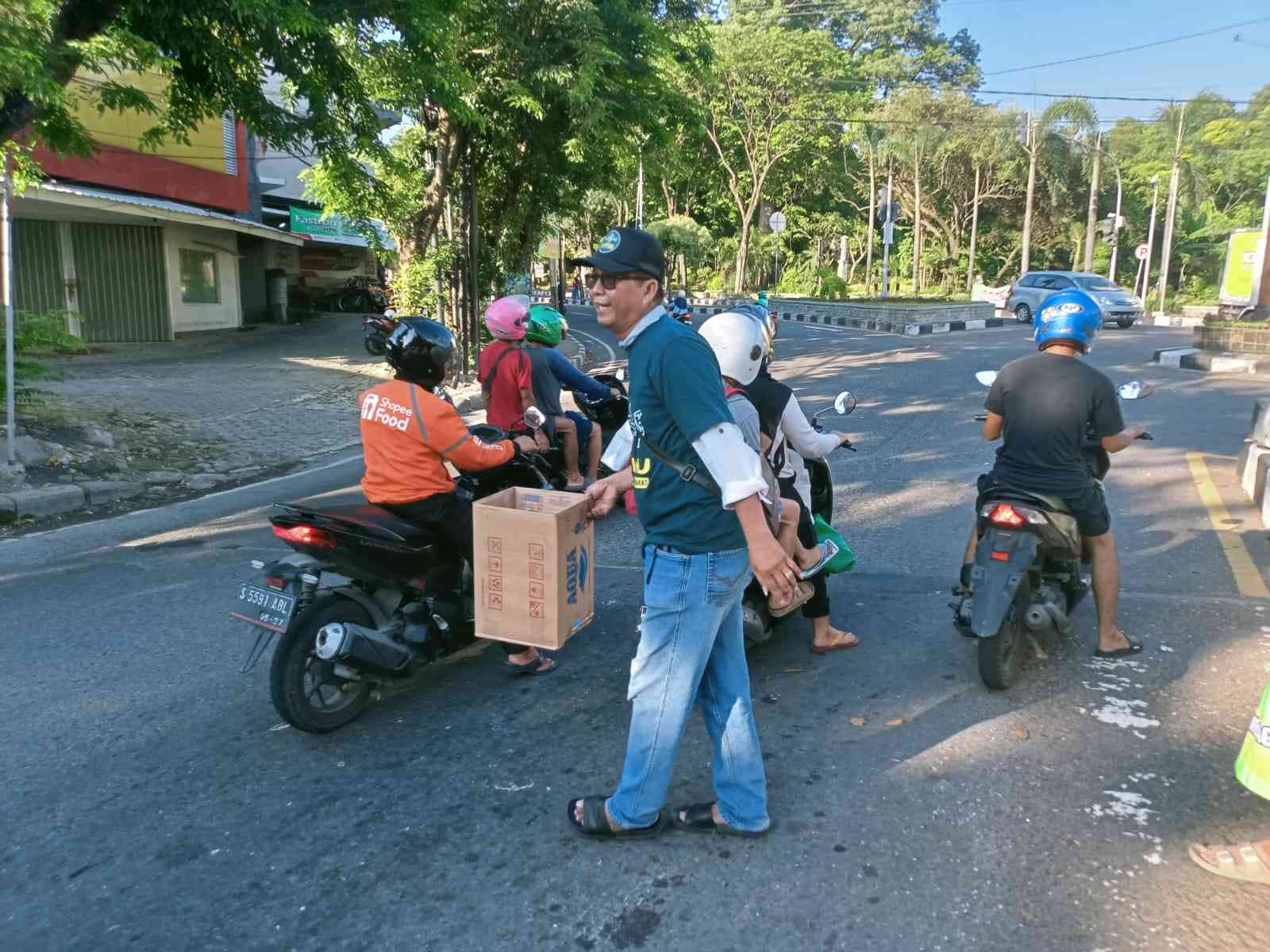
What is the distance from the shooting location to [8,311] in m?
7.82

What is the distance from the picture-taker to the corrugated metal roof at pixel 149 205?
1491cm

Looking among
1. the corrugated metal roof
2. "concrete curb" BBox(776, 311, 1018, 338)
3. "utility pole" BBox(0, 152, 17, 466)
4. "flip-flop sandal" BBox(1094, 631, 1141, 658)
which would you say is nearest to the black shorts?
"flip-flop sandal" BBox(1094, 631, 1141, 658)

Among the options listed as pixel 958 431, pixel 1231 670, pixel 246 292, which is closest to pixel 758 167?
pixel 246 292

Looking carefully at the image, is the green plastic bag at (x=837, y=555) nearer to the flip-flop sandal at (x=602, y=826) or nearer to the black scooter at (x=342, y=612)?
the black scooter at (x=342, y=612)

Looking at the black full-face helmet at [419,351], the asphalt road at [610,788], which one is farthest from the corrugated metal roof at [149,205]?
the black full-face helmet at [419,351]

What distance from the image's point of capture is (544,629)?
3.33m

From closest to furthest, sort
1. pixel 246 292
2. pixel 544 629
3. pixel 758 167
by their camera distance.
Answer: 1. pixel 544 629
2. pixel 246 292
3. pixel 758 167

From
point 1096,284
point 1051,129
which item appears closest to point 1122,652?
point 1096,284

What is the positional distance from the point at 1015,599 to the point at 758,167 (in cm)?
3960

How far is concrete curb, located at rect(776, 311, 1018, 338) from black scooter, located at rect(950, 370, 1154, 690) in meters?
20.2

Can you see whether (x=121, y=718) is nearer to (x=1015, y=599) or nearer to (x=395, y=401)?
(x=395, y=401)

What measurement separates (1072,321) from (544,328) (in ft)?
11.7

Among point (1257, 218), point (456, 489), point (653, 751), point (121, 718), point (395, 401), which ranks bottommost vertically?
point (121, 718)

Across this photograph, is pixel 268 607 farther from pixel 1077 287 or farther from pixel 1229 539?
pixel 1077 287
